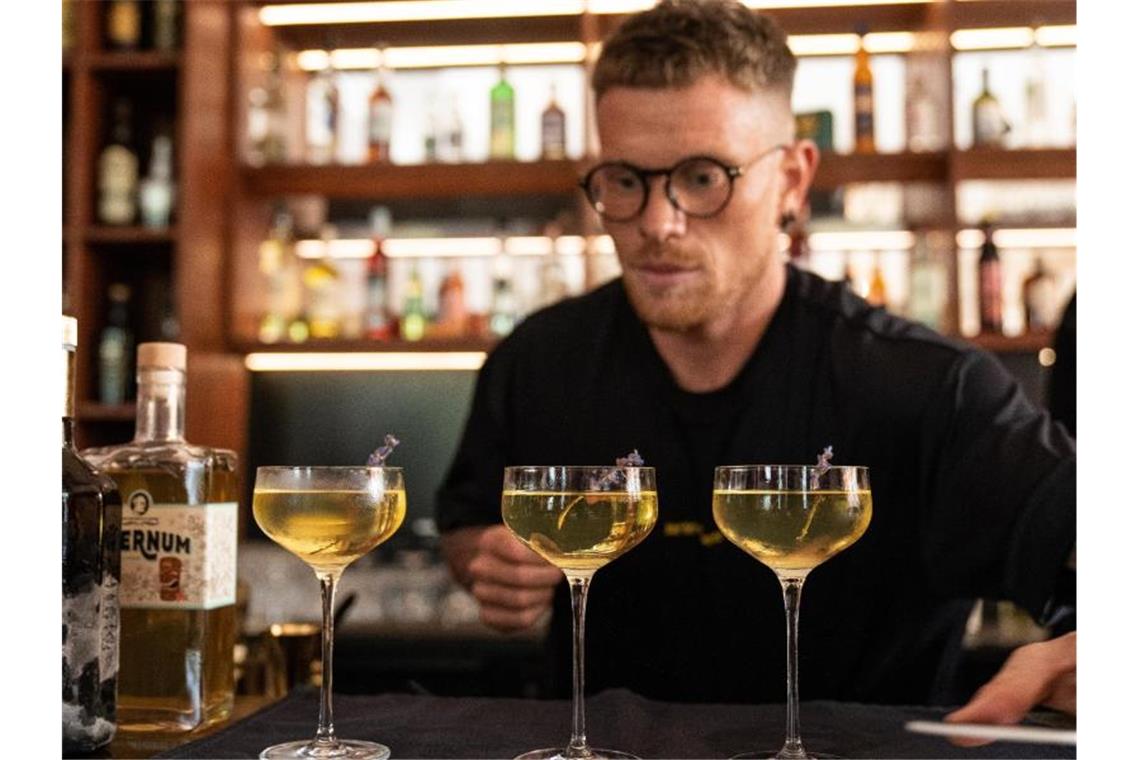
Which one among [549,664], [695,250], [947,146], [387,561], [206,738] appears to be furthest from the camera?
[387,561]

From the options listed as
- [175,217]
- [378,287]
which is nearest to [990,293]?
[378,287]

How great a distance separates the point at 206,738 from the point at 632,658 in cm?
86

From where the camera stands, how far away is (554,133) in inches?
133

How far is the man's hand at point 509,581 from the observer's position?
4.25 ft

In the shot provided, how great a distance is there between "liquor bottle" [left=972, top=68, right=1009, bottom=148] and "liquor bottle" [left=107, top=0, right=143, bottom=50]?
91.3 inches

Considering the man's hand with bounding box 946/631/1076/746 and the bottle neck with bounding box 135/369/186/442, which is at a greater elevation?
the bottle neck with bounding box 135/369/186/442

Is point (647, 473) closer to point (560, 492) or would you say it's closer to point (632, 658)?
point (560, 492)

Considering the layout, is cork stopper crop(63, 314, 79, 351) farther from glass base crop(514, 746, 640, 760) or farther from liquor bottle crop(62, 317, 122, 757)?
glass base crop(514, 746, 640, 760)

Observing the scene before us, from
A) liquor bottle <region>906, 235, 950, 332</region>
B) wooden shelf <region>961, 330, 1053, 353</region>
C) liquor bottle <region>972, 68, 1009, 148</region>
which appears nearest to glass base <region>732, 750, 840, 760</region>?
wooden shelf <region>961, 330, 1053, 353</region>

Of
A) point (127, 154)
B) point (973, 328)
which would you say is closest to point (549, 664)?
point (973, 328)

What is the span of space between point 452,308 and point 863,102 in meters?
1.28

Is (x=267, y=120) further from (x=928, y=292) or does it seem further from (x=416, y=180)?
(x=928, y=292)

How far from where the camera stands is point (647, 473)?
3.25ft

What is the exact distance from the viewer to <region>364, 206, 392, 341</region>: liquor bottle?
11.4 ft
